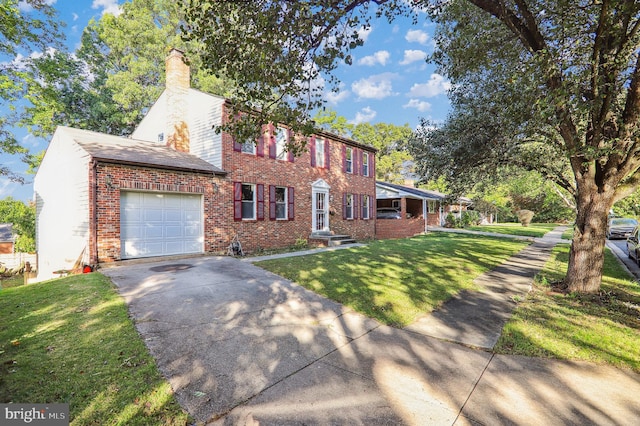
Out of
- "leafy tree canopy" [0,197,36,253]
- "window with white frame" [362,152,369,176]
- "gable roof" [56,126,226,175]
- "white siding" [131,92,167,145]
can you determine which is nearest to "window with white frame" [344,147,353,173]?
"window with white frame" [362,152,369,176]

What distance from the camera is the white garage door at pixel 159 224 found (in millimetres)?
9438

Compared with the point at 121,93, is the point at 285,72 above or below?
below

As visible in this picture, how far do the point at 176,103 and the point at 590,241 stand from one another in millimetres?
14940

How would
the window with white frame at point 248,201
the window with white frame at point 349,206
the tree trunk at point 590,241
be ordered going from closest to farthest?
the tree trunk at point 590,241 → the window with white frame at point 248,201 → the window with white frame at point 349,206

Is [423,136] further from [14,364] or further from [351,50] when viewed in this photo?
[14,364]

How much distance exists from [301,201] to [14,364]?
11958mm

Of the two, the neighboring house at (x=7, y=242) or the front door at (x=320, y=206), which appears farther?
the neighboring house at (x=7, y=242)

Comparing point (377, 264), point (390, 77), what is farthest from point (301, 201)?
point (390, 77)

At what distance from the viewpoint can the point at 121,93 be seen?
20859 mm

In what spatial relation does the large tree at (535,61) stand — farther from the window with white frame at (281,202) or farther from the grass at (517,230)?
the grass at (517,230)

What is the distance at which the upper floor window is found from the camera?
16031 millimetres

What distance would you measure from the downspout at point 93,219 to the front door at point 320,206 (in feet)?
29.8

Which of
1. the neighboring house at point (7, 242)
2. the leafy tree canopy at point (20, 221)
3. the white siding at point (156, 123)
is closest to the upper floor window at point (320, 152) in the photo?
the white siding at point (156, 123)

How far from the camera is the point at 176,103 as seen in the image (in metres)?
13.4
